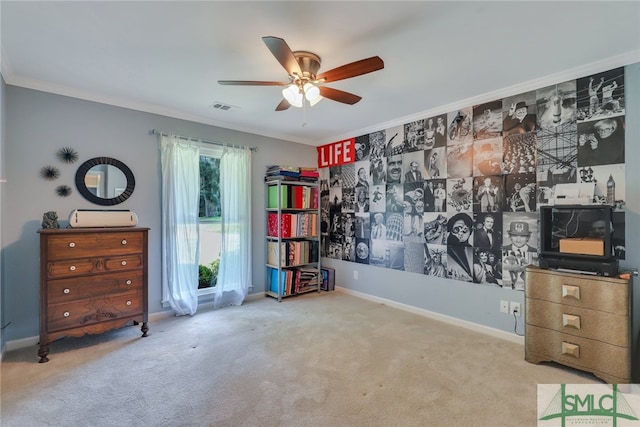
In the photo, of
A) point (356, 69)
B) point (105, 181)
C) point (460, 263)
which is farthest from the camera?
point (460, 263)

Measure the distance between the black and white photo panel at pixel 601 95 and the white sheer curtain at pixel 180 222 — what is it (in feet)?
12.4

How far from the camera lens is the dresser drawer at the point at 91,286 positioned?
91.4 inches

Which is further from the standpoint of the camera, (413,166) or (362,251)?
(362,251)

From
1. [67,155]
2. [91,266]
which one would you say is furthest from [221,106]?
[91,266]

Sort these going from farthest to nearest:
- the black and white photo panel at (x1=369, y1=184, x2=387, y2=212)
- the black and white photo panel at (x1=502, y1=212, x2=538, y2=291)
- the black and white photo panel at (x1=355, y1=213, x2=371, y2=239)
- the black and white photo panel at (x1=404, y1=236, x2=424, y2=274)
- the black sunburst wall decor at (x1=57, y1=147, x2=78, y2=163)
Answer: the black and white photo panel at (x1=355, y1=213, x2=371, y2=239), the black and white photo panel at (x1=369, y1=184, x2=387, y2=212), the black and white photo panel at (x1=404, y1=236, x2=424, y2=274), the black sunburst wall decor at (x1=57, y1=147, x2=78, y2=163), the black and white photo panel at (x1=502, y1=212, x2=538, y2=291)

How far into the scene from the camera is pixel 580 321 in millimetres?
2080

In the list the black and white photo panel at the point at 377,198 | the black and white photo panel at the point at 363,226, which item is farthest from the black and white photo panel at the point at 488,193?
the black and white photo panel at the point at 363,226

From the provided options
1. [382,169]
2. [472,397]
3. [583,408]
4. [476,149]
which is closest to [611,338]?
[583,408]

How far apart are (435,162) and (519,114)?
869 millimetres

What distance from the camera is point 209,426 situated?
158 cm

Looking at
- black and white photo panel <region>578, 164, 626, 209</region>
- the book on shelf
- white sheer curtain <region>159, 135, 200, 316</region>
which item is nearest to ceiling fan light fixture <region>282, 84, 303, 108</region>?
white sheer curtain <region>159, 135, 200, 316</region>

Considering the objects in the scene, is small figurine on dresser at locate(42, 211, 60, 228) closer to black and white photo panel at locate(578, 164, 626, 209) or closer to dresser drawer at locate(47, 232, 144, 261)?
dresser drawer at locate(47, 232, 144, 261)

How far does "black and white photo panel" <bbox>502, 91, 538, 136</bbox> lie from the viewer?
8.52ft

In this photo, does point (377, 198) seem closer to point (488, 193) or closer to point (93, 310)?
point (488, 193)
